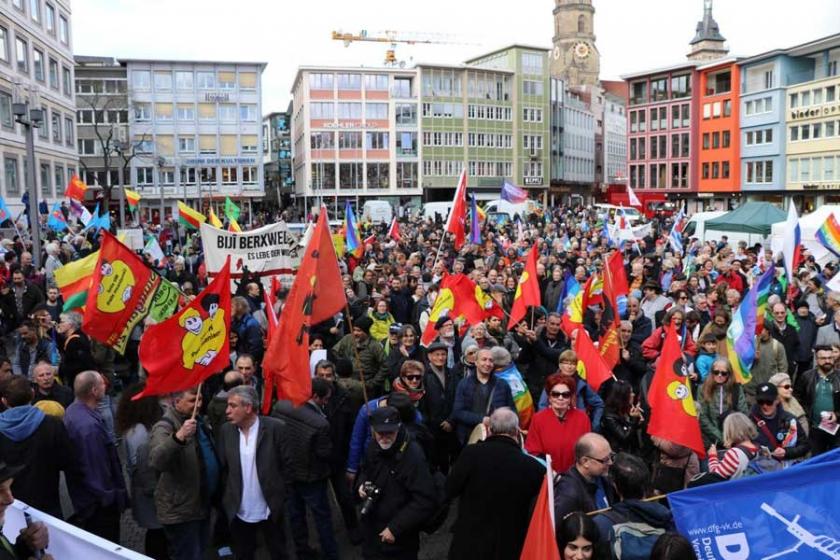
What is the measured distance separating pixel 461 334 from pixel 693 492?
578cm

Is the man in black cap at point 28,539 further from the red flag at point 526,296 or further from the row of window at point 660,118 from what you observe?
the row of window at point 660,118

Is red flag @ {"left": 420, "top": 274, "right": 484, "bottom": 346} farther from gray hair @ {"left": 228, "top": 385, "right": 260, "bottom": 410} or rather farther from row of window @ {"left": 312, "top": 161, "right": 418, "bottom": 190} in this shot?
row of window @ {"left": 312, "top": 161, "right": 418, "bottom": 190}

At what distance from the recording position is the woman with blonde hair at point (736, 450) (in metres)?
4.97

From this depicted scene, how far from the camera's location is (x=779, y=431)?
20.5ft

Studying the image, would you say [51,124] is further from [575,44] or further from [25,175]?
[575,44]

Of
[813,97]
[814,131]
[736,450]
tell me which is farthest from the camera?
[814,131]

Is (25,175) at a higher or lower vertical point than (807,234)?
higher

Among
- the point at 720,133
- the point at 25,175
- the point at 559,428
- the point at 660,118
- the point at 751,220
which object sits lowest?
the point at 559,428

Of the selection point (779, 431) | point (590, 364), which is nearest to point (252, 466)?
point (590, 364)

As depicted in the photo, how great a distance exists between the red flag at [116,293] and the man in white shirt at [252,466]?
353 centimetres

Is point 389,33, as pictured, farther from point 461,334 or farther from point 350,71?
point 461,334

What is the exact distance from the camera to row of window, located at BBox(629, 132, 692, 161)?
6794 cm

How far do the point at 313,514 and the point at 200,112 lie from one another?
230 feet

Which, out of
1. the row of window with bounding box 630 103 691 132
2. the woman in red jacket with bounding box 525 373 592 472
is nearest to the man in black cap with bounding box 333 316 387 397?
the woman in red jacket with bounding box 525 373 592 472
